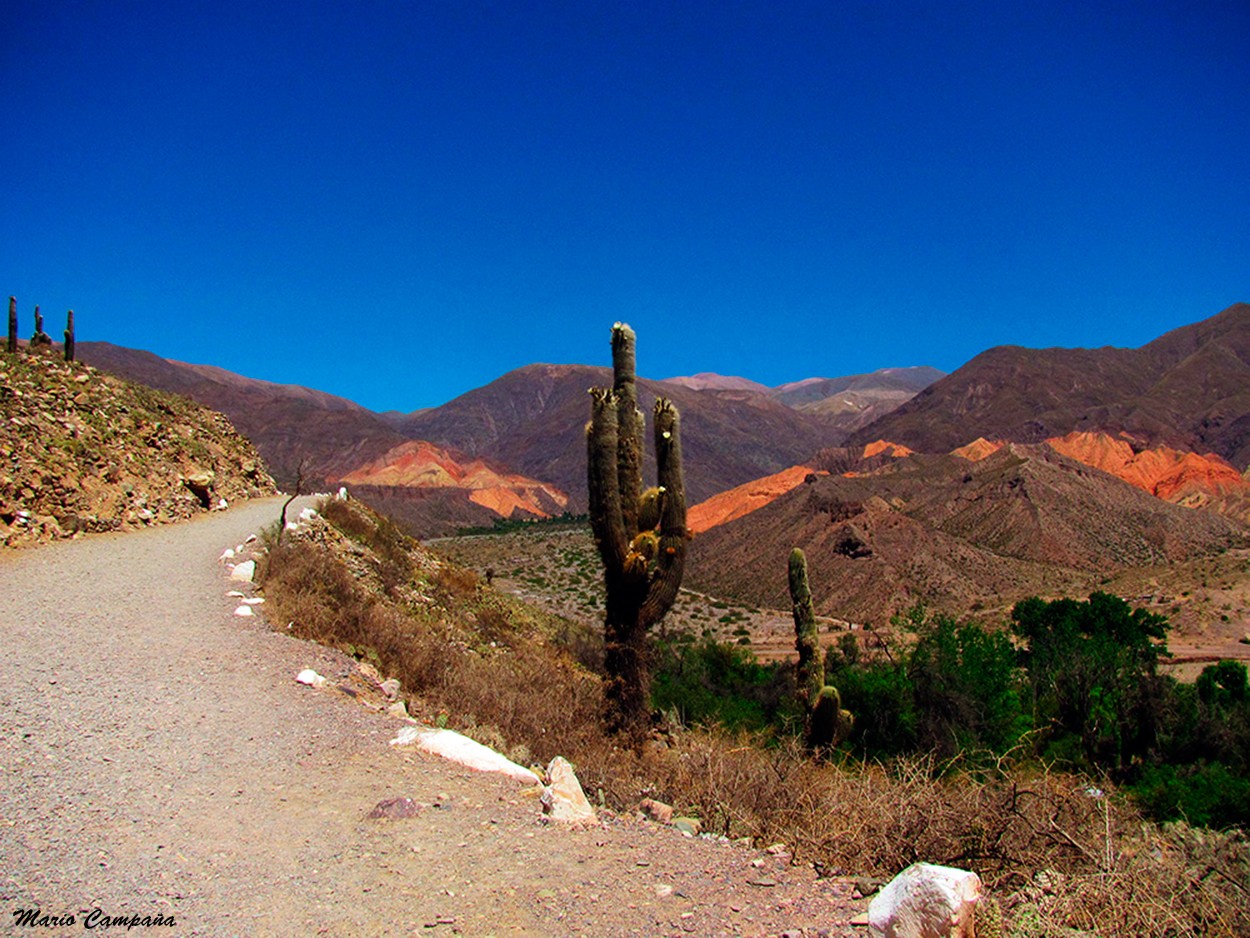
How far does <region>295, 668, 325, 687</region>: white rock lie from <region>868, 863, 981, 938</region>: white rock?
5.40 metres

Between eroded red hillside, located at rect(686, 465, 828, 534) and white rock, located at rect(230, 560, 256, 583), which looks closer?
white rock, located at rect(230, 560, 256, 583)

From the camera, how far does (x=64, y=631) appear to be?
8.14 m

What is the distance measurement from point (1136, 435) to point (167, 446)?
10835cm

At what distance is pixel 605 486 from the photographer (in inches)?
434

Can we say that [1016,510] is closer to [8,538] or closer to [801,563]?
[801,563]

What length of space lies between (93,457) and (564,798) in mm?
16044

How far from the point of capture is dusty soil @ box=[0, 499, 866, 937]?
12.4 ft

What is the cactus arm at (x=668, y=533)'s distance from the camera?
11078mm

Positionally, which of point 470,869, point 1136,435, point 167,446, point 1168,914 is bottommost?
point 470,869

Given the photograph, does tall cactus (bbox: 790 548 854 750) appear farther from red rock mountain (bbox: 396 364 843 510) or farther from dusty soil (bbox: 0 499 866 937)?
red rock mountain (bbox: 396 364 843 510)

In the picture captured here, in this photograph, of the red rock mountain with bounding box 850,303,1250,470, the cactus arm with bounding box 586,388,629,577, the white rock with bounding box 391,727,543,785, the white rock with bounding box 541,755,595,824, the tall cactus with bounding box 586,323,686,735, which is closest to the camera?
the white rock with bounding box 541,755,595,824

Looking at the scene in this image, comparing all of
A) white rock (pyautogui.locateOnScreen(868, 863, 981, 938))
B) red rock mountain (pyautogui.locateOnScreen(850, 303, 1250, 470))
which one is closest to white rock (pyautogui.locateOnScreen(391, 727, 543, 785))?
white rock (pyautogui.locateOnScreen(868, 863, 981, 938))

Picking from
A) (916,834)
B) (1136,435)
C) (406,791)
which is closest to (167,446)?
(406,791)

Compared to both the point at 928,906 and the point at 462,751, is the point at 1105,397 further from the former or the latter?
the point at 928,906
